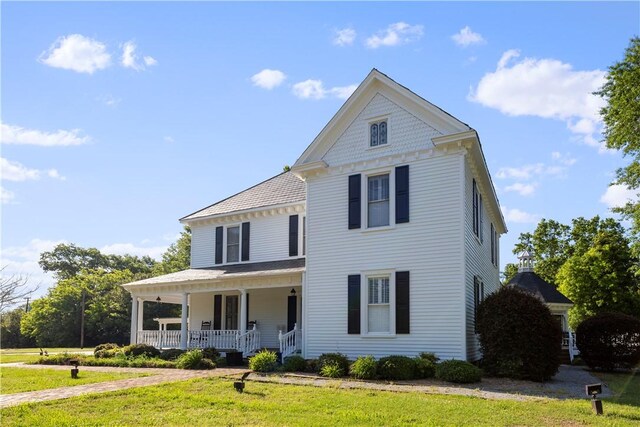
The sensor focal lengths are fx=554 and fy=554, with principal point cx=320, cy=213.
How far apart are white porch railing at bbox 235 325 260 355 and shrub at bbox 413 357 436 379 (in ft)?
24.2

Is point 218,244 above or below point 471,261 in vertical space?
above

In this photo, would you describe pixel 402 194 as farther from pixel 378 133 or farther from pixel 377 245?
pixel 378 133

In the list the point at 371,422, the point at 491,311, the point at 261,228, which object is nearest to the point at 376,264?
the point at 491,311

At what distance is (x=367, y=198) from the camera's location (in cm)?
1758

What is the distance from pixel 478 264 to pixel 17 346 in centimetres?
3991

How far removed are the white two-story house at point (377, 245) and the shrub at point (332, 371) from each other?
2.06 metres

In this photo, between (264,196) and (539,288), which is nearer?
(264,196)

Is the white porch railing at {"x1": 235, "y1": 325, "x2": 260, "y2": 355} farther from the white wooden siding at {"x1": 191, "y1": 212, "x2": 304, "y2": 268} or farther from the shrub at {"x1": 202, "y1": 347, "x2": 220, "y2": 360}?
the white wooden siding at {"x1": 191, "y1": 212, "x2": 304, "y2": 268}

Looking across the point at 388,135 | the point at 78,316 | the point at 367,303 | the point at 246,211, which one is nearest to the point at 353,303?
the point at 367,303

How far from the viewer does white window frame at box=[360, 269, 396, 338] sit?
53.5ft

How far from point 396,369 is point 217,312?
36.8ft

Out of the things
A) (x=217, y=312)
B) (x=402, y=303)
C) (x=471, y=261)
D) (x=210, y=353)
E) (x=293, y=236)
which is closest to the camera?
(x=402, y=303)

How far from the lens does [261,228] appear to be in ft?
73.6

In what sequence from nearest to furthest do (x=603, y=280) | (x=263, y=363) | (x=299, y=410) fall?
(x=299, y=410) < (x=263, y=363) < (x=603, y=280)
